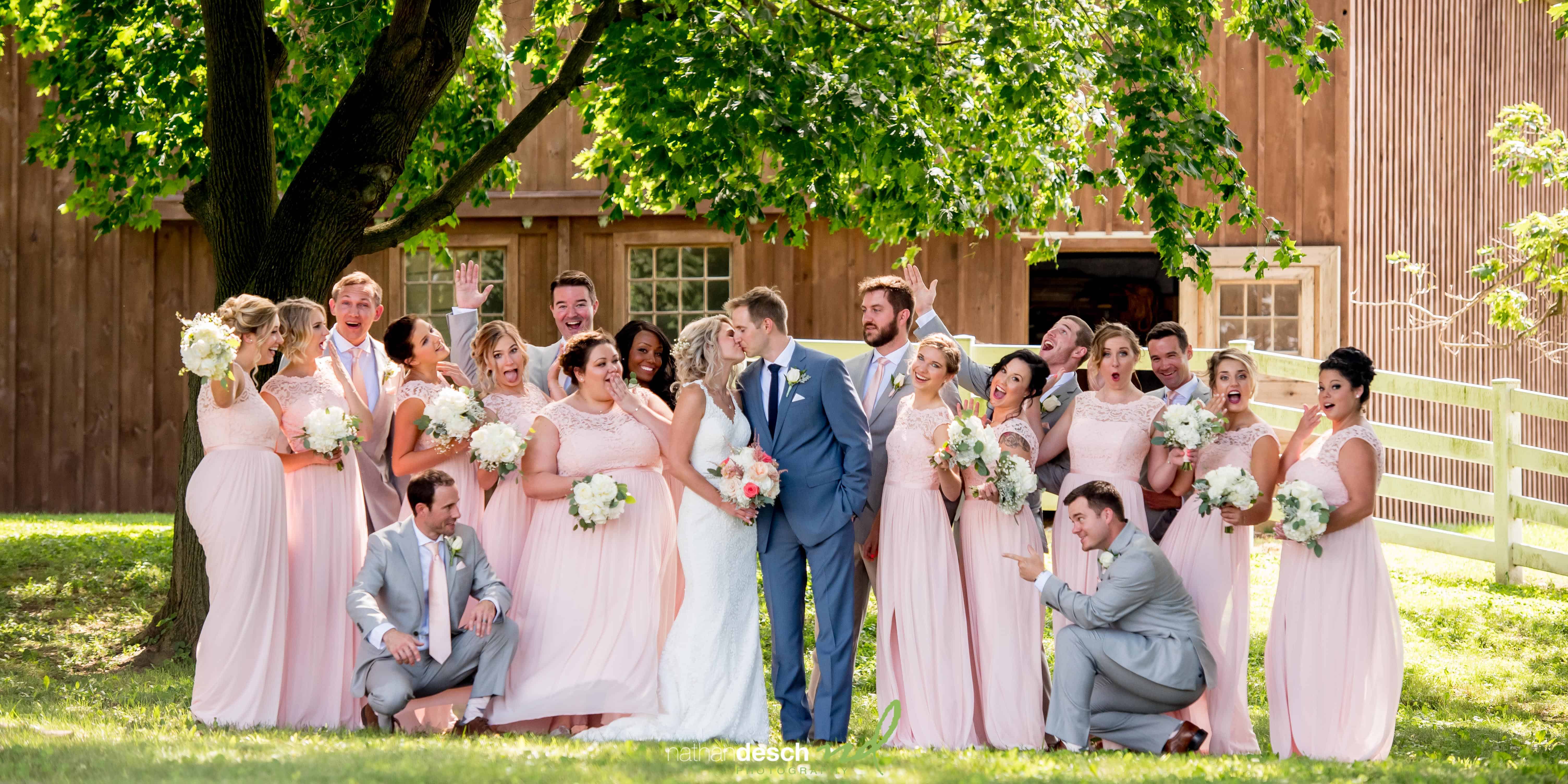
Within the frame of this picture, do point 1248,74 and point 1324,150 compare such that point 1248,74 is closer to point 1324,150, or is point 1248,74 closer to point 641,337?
point 1324,150

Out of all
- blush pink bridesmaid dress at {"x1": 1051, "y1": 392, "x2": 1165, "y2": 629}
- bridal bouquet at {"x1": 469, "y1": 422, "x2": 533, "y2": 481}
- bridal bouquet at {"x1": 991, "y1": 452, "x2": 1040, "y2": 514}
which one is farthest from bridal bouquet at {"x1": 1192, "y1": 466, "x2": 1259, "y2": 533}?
bridal bouquet at {"x1": 469, "y1": 422, "x2": 533, "y2": 481}

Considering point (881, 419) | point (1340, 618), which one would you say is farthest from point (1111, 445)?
point (1340, 618)

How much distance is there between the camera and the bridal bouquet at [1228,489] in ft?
19.0

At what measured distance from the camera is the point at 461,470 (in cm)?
656

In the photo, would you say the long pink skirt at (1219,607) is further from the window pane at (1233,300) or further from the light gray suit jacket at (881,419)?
the window pane at (1233,300)

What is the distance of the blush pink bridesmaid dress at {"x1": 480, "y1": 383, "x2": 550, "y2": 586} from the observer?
6348 mm

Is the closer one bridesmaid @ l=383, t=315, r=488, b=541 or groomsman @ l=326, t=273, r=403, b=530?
bridesmaid @ l=383, t=315, r=488, b=541

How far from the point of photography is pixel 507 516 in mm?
6395

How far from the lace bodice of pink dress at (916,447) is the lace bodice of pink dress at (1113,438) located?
2.17 feet

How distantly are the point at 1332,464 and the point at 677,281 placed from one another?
915 centimetres

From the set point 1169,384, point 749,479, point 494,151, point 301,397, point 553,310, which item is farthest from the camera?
point 494,151

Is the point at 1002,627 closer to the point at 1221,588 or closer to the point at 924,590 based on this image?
the point at 924,590

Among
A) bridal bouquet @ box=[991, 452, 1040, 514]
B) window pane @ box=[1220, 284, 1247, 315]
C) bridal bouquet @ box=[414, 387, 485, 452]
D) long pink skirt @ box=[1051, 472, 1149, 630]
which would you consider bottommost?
long pink skirt @ box=[1051, 472, 1149, 630]

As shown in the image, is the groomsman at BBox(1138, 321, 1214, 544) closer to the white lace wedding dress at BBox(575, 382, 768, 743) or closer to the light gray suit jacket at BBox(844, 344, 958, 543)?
the light gray suit jacket at BBox(844, 344, 958, 543)
